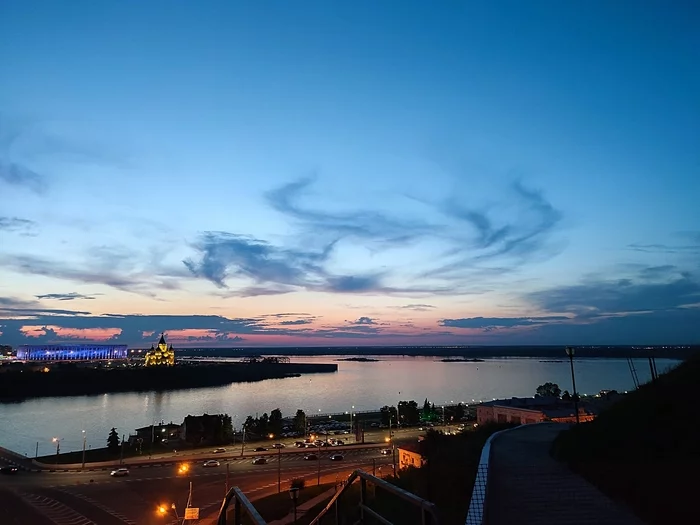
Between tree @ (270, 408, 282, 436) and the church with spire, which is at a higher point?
the church with spire

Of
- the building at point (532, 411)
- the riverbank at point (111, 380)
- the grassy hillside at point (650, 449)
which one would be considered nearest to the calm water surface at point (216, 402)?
the riverbank at point (111, 380)

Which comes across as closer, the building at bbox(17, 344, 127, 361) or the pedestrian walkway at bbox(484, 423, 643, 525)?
the pedestrian walkway at bbox(484, 423, 643, 525)

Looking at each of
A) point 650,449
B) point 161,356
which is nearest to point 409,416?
point 650,449

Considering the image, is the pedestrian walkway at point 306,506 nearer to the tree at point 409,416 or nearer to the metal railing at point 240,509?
the metal railing at point 240,509

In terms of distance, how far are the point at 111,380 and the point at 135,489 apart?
6997 cm

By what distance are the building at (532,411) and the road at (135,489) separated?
6.05 metres

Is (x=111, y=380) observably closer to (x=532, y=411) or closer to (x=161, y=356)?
(x=161, y=356)

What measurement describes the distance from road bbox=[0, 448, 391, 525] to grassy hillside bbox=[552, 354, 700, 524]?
43.4 ft

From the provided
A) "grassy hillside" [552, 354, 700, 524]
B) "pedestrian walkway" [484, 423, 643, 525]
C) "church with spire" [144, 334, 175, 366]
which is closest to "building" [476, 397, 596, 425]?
"grassy hillside" [552, 354, 700, 524]

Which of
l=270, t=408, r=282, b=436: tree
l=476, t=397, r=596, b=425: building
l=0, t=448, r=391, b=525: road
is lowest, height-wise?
l=0, t=448, r=391, b=525: road

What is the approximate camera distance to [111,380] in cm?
8394

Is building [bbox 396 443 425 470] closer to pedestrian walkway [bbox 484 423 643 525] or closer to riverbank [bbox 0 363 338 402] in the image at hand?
pedestrian walkway [bbox 484 423 643 525]

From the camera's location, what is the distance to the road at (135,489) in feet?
57.7

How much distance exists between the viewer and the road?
57.7 ft
